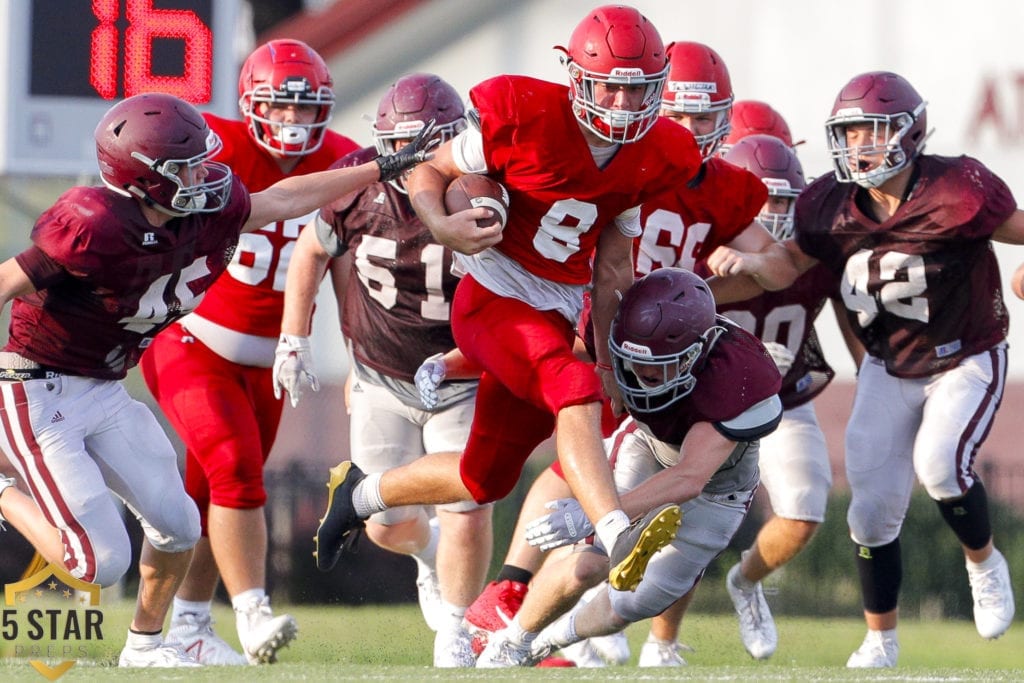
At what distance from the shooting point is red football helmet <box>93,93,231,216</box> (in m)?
5.01

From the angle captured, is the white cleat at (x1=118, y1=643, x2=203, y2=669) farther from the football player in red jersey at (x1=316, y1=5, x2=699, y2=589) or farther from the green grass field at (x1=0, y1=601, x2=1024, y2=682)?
the football player in red jersey at (x1=316, y1=5, x2=699, y2=589)

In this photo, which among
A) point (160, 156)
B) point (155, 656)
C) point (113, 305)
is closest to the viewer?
point (160, 156)

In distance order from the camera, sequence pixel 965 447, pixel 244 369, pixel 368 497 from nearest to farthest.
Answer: pixel 368 497 < pixel 965 447 < pixel 244 369

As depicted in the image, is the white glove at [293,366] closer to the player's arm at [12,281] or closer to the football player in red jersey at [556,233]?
the football player in red jersey at [556,233]

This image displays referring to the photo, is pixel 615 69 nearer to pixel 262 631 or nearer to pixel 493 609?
pixel 493 609

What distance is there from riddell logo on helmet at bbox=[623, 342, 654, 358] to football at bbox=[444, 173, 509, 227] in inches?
19.6

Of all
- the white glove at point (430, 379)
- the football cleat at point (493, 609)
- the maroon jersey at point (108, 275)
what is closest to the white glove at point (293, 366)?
the white glove at point (430, 379)

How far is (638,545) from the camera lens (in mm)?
4430

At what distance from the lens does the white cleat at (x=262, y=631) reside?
19.0ft

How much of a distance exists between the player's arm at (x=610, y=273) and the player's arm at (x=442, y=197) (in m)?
0.48

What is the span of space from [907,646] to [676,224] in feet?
9.89

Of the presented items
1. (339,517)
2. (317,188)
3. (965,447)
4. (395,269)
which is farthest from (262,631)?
(965,447)

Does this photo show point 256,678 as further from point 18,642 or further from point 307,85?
point 307,85

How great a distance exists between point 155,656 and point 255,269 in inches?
56.8
